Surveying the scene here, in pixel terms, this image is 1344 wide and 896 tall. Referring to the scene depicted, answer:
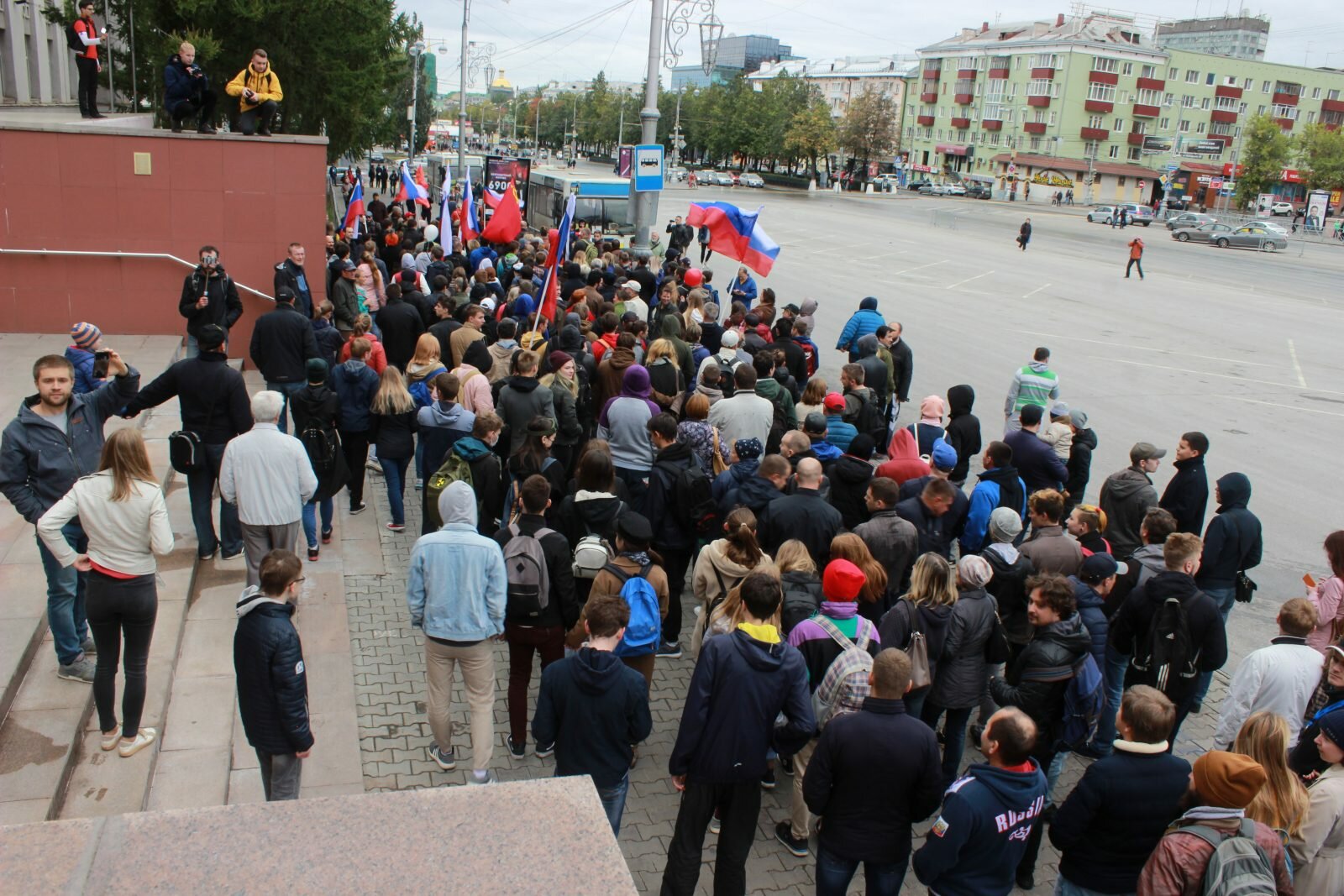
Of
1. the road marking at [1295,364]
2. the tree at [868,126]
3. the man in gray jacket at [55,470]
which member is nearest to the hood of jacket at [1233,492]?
the man in gray jacket at [55,470]

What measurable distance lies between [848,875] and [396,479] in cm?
590

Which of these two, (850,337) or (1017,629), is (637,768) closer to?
(1017,629)

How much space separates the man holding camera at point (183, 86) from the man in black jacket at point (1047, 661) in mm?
12741

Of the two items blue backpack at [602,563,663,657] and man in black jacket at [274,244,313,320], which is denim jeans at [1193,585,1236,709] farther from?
man in black jacket at [274,244,313,320]

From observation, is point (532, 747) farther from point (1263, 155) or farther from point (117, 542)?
point (1263, 155)

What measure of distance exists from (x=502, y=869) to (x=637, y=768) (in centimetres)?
355

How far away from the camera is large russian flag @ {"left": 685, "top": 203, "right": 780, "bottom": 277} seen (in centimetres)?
1531

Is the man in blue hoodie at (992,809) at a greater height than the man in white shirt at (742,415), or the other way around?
the man in white shirt at (742,415)

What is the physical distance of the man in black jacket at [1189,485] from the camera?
301 inches


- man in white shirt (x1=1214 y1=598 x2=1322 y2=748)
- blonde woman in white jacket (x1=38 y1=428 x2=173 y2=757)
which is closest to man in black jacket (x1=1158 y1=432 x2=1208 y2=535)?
man in white shirt (x1=1214 y1=598 x2=1322 y2=748)

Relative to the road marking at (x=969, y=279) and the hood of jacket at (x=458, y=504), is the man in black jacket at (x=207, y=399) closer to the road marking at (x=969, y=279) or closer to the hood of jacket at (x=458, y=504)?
the hood of jacket at (x=458, y=504)

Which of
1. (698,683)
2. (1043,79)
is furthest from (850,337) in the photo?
(1043,79)

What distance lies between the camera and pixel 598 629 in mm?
4473

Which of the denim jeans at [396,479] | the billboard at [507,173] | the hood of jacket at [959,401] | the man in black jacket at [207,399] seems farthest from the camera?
the billboard at [507,173]
